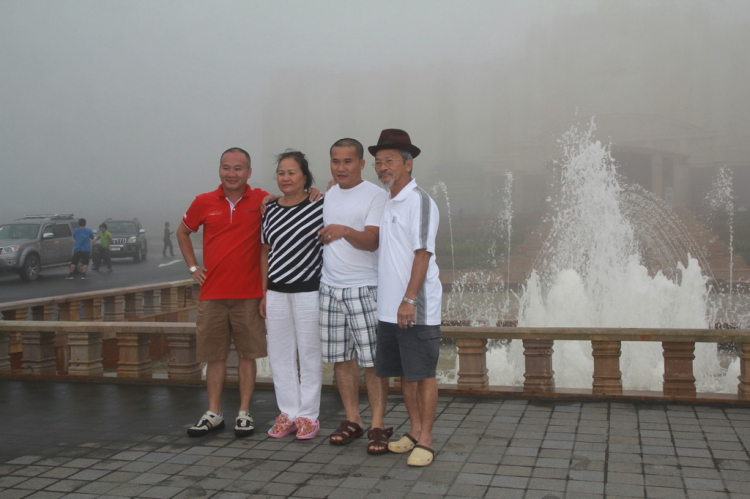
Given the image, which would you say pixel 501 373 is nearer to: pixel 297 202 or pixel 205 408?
pixel 205 408

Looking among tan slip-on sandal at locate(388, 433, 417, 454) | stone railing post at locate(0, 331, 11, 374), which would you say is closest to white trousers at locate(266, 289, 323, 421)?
tan slip-on sandal at locate(388, 433, 417, 454)

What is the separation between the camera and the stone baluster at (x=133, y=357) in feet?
20.7

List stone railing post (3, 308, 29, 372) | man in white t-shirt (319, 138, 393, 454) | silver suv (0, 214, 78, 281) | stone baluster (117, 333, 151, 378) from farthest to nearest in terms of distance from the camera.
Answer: silver suv (0, 214, 78, 281), stone railing post (3, 308, 29, 372), stone baluster (117, 333, 151, 378), man in white t-shirt (319, 138, 393, 454)

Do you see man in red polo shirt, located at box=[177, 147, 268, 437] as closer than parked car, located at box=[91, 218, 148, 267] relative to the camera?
Yes

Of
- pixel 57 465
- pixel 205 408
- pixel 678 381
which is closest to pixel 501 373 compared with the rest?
pixel 678 381

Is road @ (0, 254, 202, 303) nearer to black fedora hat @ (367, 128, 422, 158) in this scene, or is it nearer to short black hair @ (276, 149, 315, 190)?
short black hair @ (276, 149, 315, 190)

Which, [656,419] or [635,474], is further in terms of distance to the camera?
[656,419]

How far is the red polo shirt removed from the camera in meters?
4.55

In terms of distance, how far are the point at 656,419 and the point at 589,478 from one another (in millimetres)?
1349

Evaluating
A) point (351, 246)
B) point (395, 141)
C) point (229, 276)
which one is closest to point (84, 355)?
point (229, 276)

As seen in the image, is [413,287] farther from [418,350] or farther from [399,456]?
[399,456]

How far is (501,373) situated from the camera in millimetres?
9438

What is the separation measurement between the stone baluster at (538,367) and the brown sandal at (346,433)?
5.21 feet

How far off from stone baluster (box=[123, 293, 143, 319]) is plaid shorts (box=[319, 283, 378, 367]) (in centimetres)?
789
